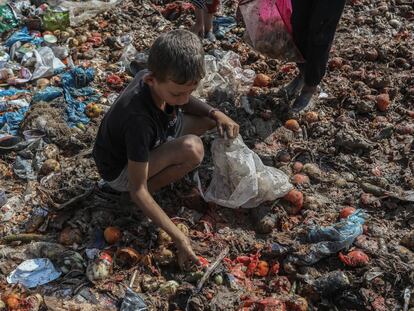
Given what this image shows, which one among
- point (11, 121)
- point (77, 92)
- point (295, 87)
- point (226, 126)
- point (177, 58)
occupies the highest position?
point (177, 58)

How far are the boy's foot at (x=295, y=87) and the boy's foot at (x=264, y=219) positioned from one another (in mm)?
1363

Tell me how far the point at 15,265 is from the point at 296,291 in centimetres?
165

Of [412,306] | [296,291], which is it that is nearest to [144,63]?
[296,291]

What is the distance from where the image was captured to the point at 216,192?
3334mm

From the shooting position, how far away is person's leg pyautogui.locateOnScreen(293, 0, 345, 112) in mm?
3713

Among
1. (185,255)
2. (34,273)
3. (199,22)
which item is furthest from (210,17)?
(34,273)

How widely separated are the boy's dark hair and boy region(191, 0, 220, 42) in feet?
7.68

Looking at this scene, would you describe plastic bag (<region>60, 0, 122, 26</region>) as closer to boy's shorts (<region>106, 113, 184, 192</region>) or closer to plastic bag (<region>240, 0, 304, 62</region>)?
plastic bag (<region>240, 0, 304, 62</region>)

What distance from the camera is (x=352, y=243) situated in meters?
3.03

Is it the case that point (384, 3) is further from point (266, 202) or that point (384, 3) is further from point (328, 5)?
point (266, 202)

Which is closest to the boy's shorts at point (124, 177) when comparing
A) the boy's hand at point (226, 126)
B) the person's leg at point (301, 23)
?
the boy's hand at point (226, 126)

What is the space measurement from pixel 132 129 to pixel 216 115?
743mm

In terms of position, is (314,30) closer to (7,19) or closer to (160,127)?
(160,127)

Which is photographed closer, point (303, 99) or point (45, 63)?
point (303, 99)
